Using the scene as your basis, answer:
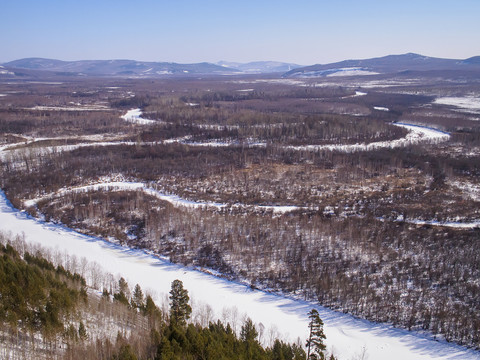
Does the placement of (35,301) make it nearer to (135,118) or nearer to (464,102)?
(135,118)

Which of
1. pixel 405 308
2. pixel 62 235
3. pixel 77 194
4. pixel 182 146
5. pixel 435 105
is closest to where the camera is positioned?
pixel 405 308

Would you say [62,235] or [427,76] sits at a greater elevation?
[427,76]

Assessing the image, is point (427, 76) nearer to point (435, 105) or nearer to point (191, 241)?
point (435, 105)

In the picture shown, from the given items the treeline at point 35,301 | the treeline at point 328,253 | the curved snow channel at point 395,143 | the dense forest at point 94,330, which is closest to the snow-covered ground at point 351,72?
the curved snow channel at point 395,143

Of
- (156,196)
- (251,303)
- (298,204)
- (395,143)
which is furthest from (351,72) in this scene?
(251,303)

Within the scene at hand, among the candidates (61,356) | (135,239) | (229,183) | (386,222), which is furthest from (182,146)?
(61,356)

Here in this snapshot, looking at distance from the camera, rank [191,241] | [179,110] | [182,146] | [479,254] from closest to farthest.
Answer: [479,254], [191,241], [182,146], [179,110]

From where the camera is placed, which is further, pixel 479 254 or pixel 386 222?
pixel 386 222

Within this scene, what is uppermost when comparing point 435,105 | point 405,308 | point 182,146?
point 435,105
